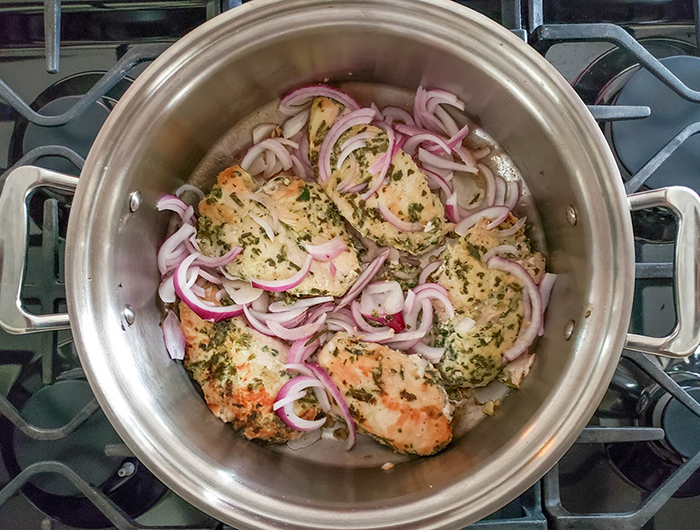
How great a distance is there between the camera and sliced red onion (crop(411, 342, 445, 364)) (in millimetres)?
1396

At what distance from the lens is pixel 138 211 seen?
1281mm

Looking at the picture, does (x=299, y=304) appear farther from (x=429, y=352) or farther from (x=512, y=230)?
(x=512, y=230)

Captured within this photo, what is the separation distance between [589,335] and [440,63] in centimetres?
70

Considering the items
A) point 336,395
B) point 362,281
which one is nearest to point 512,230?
point 362,281

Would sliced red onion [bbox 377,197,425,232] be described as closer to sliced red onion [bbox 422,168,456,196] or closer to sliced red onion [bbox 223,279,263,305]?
sliced red onion [bbox 422,168,456,196]

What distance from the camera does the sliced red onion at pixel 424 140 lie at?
4.73 ft

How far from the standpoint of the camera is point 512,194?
147 centimetres

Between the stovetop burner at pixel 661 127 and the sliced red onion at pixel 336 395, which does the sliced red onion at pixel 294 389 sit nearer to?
the sliced red onion at pixel 336 395

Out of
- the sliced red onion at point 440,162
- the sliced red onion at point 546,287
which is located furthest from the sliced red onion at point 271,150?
the sliced red onion at point 546,287

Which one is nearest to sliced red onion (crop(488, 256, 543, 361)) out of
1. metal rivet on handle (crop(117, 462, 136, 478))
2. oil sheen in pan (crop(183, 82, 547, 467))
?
oil sheen in pan (crop(183, 82, 547, 467))

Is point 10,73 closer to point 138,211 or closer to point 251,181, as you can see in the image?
point 138,211

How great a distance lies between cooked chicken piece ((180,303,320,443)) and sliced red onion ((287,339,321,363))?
0.07ft

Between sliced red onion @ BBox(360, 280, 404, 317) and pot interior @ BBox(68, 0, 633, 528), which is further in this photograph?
sliced red onion @ BBox(360, 280, 404, 317)

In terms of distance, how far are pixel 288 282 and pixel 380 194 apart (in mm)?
325
